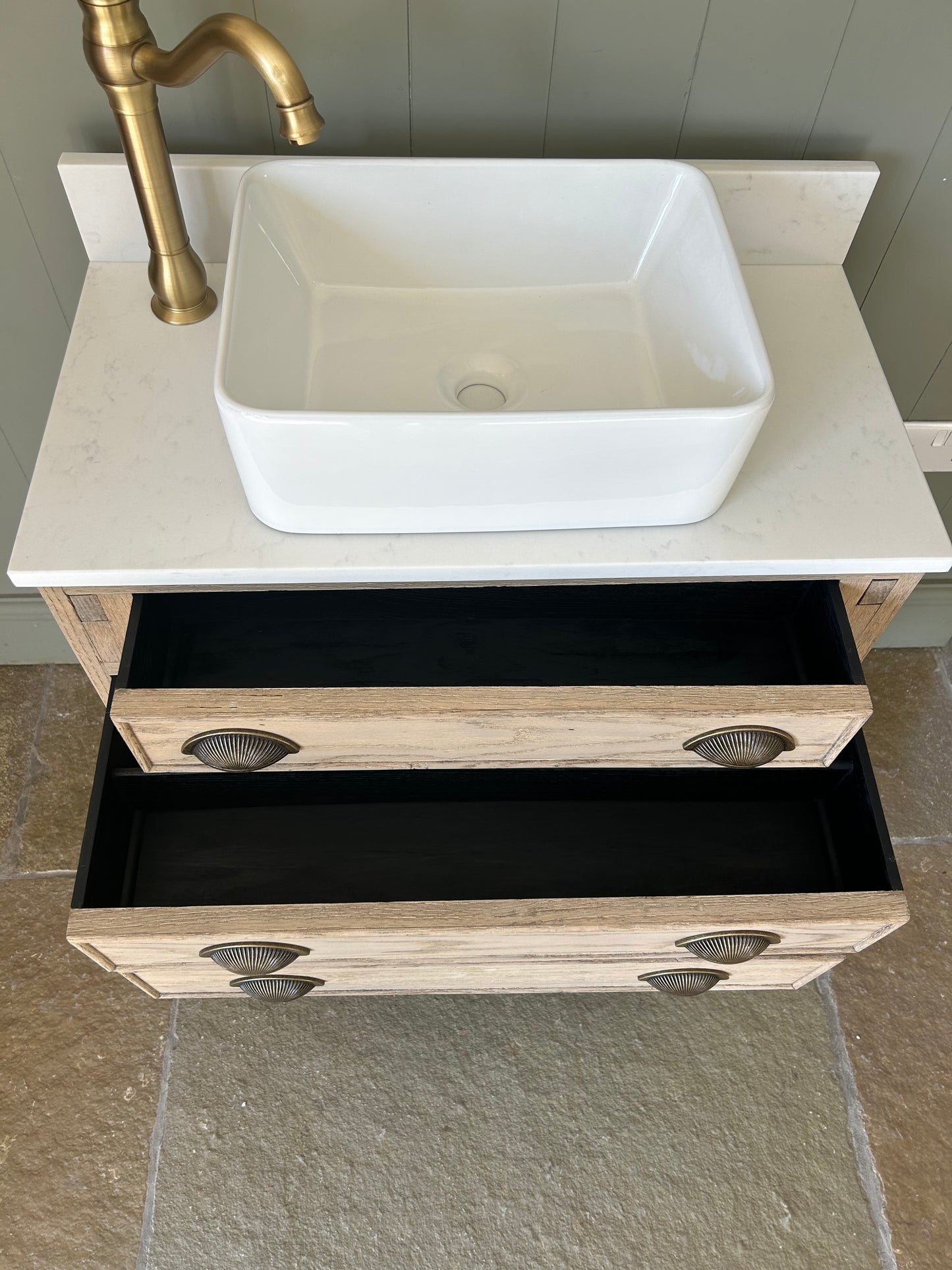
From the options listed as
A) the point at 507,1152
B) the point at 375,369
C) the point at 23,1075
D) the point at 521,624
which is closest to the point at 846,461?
the point at 521,624

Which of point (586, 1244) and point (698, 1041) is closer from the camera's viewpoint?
point (586, 1244)

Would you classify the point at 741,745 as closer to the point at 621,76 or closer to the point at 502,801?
the point at 502,801

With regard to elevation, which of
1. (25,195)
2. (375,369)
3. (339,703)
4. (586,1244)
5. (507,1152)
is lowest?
(586,1244)

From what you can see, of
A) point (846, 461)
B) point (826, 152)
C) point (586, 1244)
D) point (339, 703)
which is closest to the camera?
point (339, 703)

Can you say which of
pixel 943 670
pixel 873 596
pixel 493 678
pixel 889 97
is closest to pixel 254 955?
pixel 493 678

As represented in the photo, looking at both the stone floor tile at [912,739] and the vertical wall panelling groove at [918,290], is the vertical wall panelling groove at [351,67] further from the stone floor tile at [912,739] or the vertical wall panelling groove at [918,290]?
the stone floor tile at [912,739]

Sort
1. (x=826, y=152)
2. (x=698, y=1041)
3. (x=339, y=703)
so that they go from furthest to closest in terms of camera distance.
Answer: (x=698, y=1041) → (x=826, y=152) → (x=339, y=703)

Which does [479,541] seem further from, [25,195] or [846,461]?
[25,195]

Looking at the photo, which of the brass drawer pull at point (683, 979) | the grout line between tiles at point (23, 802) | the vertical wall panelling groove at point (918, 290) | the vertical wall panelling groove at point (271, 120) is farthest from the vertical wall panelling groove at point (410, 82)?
the grout line between tiles at point (23, 802)

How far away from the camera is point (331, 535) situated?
87 cm

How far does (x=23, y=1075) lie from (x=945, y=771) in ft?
4.68

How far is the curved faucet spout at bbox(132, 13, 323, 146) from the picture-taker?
722 millimetres

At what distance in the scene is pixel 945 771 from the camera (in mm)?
1550

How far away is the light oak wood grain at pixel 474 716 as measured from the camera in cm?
82
